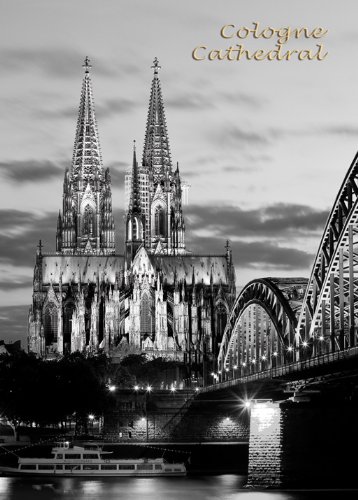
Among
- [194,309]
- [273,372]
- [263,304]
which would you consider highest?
[194,309]

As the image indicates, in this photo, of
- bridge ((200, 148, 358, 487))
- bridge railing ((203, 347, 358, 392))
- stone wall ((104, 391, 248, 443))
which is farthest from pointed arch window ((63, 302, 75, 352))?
bridge ((200, 148, 358, 487))

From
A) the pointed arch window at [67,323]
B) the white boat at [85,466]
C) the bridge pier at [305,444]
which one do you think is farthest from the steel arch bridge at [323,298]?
the pointed arch window at [67,323]

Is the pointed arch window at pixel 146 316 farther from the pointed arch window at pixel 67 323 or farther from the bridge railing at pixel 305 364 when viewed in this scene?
the bridge railing at pixel 305 364

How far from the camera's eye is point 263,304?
99.0 metres

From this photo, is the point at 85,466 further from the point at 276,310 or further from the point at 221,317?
the point at 221,317

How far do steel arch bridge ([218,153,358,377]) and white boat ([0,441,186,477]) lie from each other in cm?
1018

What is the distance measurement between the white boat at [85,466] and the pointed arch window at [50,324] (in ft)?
309

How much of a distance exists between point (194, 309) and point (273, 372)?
4269 inches

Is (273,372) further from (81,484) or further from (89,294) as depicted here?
(89,294)

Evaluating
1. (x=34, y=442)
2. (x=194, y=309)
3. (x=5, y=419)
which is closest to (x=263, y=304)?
(x=34, y=442)

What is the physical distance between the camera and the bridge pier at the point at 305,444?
233ft

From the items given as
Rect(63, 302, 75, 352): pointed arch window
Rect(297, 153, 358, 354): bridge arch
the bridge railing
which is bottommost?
the bridge railing

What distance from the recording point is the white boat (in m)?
97.7

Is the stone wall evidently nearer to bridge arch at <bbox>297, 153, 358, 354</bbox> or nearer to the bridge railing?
the bridge railing
